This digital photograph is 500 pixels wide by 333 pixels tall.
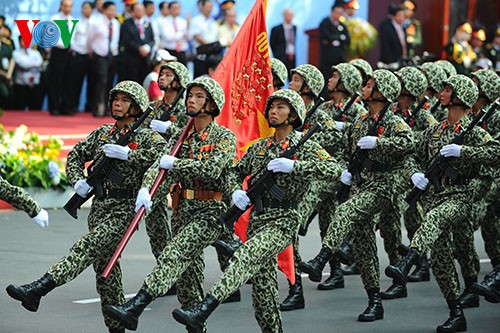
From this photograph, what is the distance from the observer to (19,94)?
890 inches

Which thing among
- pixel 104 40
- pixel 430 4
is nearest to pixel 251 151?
pixel 104 40

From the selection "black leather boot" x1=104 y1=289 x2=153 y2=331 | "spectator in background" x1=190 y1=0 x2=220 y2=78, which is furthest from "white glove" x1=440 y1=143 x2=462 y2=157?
"spectator in background" x1=190 y1=0 x2=220 y2=78

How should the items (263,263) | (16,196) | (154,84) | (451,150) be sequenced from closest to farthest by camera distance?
(263,263) → (16,196) → (451,150) → (154,84)

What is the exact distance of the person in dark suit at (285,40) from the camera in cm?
2242

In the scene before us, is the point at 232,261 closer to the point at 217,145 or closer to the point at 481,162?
the point at 217,145

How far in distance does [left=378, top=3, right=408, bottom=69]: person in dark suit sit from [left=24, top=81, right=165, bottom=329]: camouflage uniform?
13421 millimetres

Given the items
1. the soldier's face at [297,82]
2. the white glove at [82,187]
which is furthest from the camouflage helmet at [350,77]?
the white glove at [82,187]

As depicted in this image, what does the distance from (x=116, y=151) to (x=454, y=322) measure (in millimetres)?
3257

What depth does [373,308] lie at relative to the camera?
1131 cm

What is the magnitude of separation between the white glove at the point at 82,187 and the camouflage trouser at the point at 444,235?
8.97ft

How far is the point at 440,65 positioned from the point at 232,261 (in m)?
6.47

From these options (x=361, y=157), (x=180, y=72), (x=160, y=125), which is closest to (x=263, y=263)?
(x=361, y=157)

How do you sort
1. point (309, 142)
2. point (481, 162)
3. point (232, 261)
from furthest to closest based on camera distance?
1. point (481, 162)
2. point (309, 142)
3. point (232, 261)

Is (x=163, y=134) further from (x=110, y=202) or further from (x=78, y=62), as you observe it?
(x=78, y=62)
